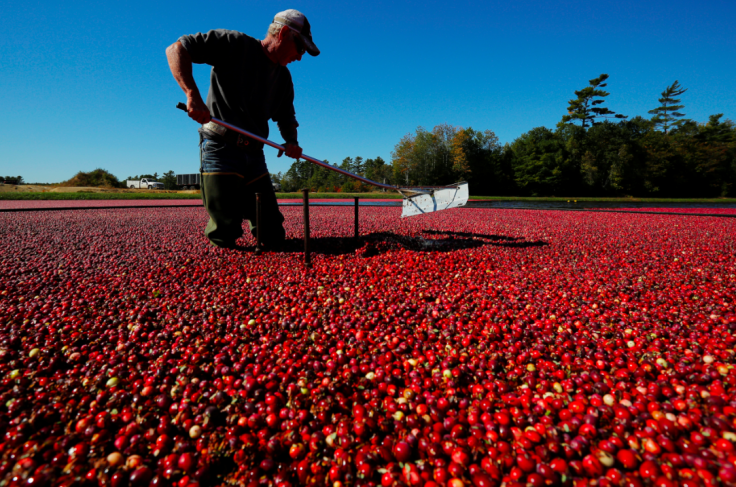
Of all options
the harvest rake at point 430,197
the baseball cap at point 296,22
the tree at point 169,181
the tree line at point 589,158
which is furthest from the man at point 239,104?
the tree at point 169,181

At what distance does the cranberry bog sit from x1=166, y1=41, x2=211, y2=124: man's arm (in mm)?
1525

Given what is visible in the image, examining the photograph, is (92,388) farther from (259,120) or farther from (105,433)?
(259,120)

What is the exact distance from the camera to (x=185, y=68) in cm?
301

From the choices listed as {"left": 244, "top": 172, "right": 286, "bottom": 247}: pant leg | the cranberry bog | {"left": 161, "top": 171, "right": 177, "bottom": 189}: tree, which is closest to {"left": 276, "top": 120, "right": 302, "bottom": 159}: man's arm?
{"left": 244, "top": 172, "right": 286, "bottom": 247}: pant leg

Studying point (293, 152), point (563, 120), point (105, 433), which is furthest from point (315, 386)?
point (563, 120)

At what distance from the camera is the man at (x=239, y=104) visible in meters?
3.14

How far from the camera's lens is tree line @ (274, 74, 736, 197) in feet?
134

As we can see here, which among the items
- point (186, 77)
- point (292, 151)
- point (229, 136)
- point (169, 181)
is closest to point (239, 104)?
point (229, 136)

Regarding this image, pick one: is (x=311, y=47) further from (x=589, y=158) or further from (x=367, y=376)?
(x=589, y=158)

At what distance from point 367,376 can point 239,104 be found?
3168mm

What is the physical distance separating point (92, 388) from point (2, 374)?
57 cm

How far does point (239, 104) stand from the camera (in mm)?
3463

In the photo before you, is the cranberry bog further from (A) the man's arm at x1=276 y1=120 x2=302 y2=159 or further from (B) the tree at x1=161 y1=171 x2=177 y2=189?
(B) the tree at x1=161 y1=171 x2=177 y2=189

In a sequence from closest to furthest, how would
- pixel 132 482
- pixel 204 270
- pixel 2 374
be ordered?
1. pixel 132 482
2. pixel 2 374
3. pixel 204 270
